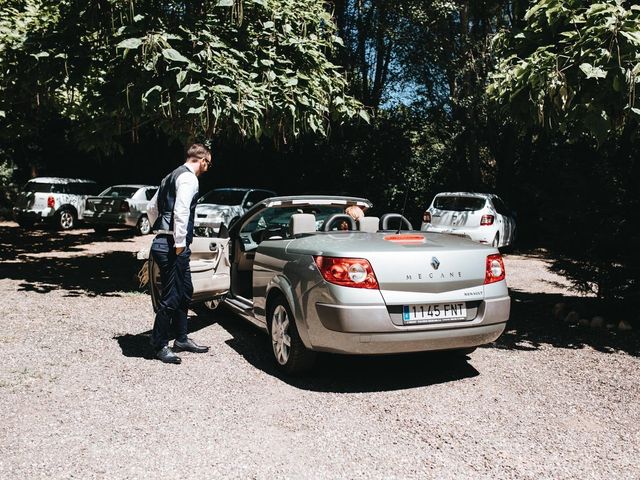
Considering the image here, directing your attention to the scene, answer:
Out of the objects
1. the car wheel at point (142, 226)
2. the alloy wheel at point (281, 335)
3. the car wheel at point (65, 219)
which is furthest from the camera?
the car wheel at point (65, 219)

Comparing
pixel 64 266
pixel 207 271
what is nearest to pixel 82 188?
pixel 64 266

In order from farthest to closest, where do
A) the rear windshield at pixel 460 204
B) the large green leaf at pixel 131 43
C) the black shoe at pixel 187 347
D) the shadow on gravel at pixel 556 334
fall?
the rear windshield at pixel 460 204 < the large green leaf at pixel 131 43 < the shadow on gravel at pixel 556 334 < the black shoe at pixel 187 347

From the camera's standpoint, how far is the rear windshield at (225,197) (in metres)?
15.7

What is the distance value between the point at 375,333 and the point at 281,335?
1.05m

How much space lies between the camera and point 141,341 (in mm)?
6242

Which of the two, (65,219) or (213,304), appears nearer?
(213,304)

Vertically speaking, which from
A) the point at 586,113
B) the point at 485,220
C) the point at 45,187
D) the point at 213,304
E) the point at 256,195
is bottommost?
the point at 213,304

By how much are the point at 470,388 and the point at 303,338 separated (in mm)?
1468

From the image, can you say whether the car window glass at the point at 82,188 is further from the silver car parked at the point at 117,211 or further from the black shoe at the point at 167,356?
the black shoe at the point at 167,356

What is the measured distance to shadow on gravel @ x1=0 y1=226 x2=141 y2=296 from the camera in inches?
378

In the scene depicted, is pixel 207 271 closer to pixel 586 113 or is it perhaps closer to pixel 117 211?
pixel 586 113

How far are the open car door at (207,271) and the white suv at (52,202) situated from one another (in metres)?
15.0

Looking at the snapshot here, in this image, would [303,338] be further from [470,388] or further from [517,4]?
[517,4]

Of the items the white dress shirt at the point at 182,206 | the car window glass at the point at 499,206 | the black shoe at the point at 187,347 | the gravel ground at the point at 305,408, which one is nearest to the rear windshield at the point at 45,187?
the gravel ground at the point at 305,408
